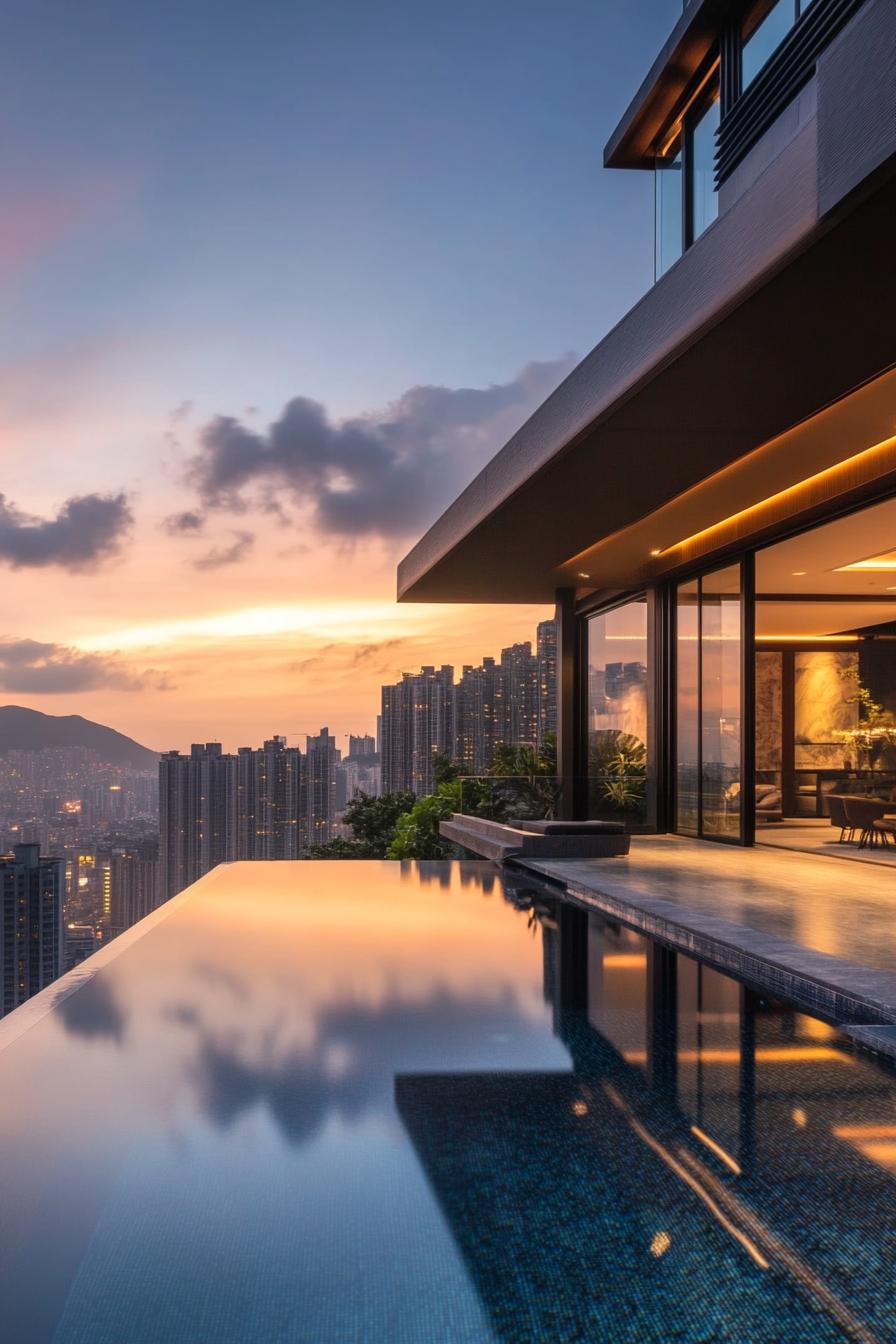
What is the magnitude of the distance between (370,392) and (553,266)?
3814mm

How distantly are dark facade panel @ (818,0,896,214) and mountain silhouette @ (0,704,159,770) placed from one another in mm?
25707

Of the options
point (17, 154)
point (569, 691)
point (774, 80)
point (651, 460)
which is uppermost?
point (17, 154)

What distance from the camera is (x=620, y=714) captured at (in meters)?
14.7

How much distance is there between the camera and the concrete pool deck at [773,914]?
488cm

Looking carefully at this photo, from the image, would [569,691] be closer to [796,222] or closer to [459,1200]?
[796,222]

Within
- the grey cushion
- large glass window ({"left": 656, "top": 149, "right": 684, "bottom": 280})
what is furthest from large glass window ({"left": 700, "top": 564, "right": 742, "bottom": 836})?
large glass window ({"left": 656, "top": 149, "right": 684, "bottom": 280})

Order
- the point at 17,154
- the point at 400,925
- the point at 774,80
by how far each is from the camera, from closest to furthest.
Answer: the point at 400,925
the point at 774,80
the point at 17,154

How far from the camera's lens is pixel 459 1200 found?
3002 millimetres

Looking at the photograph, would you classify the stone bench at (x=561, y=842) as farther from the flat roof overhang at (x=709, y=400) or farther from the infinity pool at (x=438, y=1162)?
the infinity pool at (x=438, y=1162)

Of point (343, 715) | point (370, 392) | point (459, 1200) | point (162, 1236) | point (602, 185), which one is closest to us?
point (162, 1236)

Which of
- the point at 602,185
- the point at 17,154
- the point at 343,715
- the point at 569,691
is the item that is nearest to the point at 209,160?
the point at 17,154

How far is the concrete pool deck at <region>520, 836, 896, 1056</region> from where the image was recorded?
4.88 meters

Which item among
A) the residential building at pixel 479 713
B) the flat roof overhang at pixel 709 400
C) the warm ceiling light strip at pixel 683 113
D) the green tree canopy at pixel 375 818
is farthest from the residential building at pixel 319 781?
the warm ceiling light strip at pixel 683 113

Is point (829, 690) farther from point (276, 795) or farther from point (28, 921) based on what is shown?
point (276, 795)
